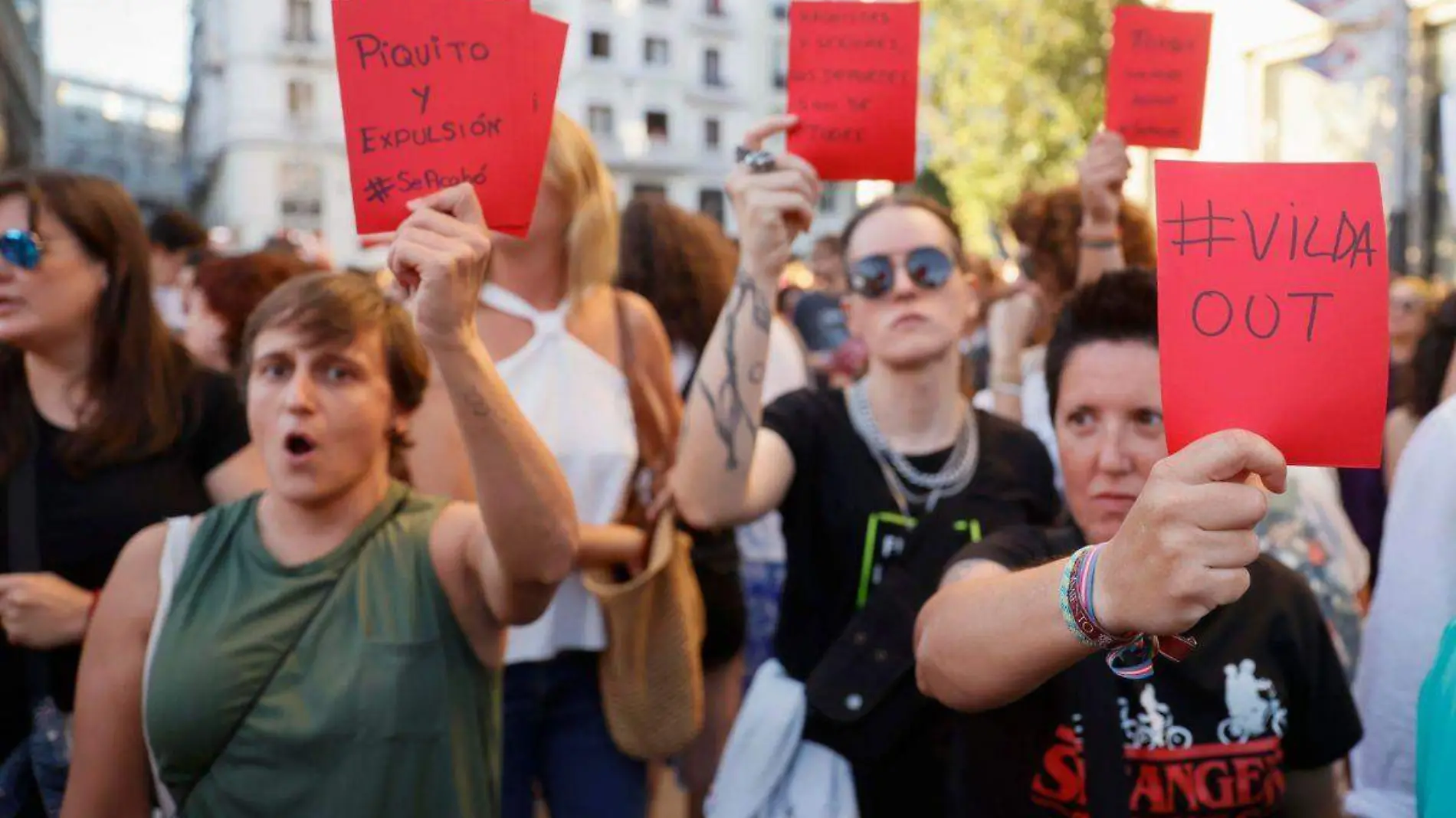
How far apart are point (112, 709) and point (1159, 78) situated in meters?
2.76

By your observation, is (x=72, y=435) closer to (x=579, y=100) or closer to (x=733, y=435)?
(x=733, y=435)

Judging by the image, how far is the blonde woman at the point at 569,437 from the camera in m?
2.84

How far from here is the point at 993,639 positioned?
150 centimetres

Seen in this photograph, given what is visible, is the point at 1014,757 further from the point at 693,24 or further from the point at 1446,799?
the point at 693,24

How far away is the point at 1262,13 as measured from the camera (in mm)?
9883

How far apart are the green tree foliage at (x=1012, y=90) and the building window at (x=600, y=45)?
2894 cm

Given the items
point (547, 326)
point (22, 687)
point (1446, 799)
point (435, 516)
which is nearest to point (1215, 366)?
point (1446, 799)

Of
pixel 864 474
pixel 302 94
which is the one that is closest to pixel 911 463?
pixel 864 474

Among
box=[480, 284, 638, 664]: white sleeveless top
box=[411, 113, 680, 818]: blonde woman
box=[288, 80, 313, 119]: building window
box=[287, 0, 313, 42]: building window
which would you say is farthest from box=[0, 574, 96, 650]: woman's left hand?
box=[287, 0, 313, 42]: building window

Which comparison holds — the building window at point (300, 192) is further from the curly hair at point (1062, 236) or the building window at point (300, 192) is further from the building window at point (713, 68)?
the curly hair at point (1062, 236)

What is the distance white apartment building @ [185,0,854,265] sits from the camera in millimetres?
44906

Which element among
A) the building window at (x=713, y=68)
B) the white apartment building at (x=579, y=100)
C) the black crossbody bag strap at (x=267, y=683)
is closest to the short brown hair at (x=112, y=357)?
the black crossbody bag strap at (x=267, y=683)

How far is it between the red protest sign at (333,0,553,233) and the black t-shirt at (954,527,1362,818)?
3.32 feet

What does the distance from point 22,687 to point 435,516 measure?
956mm
